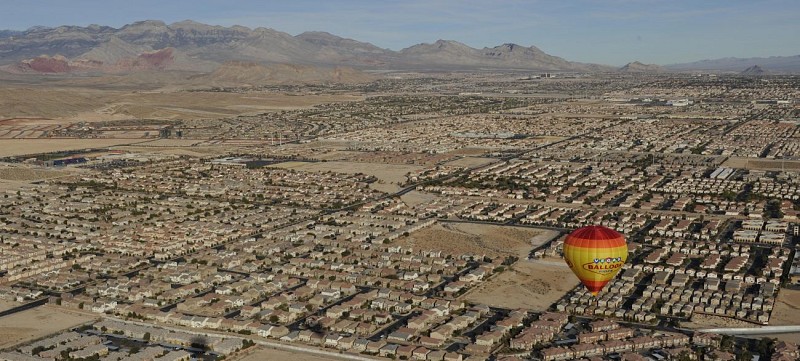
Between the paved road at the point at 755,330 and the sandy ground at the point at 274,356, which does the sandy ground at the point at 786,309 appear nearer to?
the paved road at the point at 755,330

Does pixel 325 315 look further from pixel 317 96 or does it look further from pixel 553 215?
pixel 317 96

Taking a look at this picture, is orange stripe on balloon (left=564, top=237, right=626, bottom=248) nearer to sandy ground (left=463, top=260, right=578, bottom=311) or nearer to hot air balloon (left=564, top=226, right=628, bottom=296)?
hot air balloon (left=564, top=226, right=628, bottom=296)

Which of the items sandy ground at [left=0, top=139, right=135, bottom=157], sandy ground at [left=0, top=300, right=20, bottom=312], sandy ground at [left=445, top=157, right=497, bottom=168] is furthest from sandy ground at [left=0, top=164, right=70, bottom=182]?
sandy ground at [left=0, top=300, right=20, bottom=312]

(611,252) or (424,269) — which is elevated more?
(611,252)

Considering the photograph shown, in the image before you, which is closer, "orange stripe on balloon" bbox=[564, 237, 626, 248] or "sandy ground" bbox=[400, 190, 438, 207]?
"orange stripe on balloon" bbox=[564, 237, 626, 248]

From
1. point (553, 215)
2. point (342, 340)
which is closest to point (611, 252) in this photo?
point (342, 340)

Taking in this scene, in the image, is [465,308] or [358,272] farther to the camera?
[358,272]

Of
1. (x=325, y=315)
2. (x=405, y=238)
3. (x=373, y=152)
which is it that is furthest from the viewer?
(x=373, y=152)

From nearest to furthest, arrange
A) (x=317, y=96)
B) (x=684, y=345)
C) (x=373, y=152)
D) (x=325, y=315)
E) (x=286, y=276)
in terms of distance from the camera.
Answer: (x=684, y=345) < (x=325, y=315) < (x=286, y=276) < (x=373, y=152) < (x=317, y=96)
